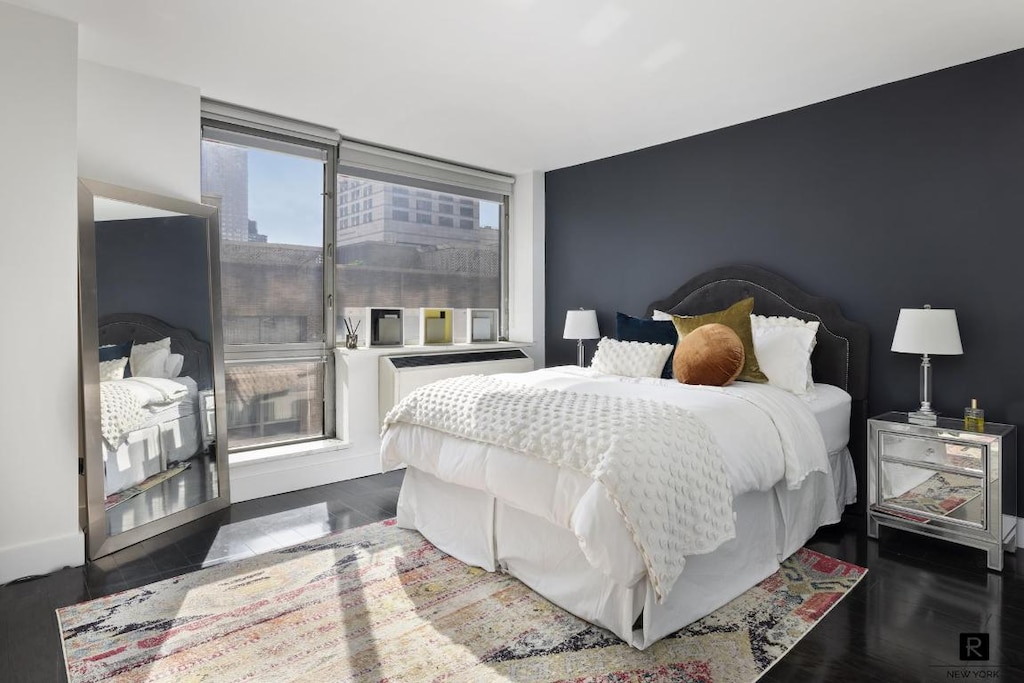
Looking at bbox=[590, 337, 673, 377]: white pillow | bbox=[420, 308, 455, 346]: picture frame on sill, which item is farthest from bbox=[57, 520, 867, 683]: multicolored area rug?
bbox=[420, 308, 455, 346]: picture frame on sill

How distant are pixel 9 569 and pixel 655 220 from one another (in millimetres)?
4349

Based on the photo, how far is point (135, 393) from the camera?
3.04m

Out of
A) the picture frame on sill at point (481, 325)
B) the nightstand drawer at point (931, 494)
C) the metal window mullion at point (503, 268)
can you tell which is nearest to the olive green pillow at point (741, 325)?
the nightstand drawer at point (931, 494)

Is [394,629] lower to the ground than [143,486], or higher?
lower

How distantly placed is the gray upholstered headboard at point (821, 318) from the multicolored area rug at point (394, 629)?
107 cm

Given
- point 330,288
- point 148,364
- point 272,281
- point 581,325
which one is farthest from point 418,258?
point 148,364

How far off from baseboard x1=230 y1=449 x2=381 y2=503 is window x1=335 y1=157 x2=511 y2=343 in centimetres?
103

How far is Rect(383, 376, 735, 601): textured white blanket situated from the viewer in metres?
1.90

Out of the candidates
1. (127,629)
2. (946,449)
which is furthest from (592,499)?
(946,449)

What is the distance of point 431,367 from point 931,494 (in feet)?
10.3

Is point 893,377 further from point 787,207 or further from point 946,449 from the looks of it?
point 787,207

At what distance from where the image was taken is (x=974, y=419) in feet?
9.35

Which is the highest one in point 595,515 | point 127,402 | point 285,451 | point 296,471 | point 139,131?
point 139,131

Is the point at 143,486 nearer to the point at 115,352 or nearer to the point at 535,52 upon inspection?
the point at 115,352
